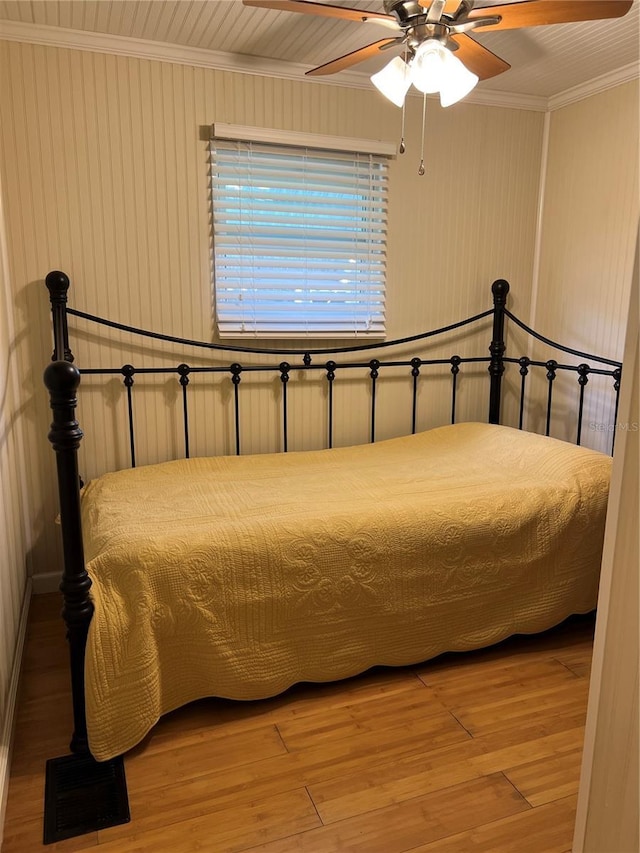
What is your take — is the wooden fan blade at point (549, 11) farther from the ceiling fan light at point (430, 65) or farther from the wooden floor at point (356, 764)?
the wooden floor at point (356, 764)

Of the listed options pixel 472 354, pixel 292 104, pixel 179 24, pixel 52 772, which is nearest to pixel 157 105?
pixel 179 24

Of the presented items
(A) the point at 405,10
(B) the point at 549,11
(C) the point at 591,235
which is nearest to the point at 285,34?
(A) the point at 405,10

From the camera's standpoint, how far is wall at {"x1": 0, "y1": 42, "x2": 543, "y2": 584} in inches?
85.4

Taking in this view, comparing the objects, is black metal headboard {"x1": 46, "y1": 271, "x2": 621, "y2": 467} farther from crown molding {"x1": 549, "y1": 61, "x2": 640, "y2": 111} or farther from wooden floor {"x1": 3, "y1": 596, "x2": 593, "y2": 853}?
wooden floor {"x1": 3, "y1": 596, "x2": 593, "y2": 853}

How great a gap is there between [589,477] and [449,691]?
0.81 m

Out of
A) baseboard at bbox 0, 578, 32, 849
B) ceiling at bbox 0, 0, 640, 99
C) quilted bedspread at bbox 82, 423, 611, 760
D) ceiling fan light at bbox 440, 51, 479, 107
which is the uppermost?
ceiling at bbox 0, 0, 640, 99

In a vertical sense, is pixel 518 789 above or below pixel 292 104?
below

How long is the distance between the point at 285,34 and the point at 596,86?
1293 millimetres

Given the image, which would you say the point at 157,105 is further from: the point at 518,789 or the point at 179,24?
the point at 518,789

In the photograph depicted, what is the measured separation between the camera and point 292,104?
7.97ft

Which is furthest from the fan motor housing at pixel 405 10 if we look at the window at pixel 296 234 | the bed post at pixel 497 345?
the bed post at pixel 497 345

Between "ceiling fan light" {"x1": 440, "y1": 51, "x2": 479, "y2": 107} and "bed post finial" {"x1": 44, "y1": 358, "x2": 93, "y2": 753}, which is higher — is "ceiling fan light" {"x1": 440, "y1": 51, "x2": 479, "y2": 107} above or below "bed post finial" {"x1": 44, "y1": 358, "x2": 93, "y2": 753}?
above

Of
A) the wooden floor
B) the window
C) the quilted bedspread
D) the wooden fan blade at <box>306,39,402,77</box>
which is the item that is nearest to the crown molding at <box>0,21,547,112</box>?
the window

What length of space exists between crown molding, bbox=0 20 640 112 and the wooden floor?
2008mm
